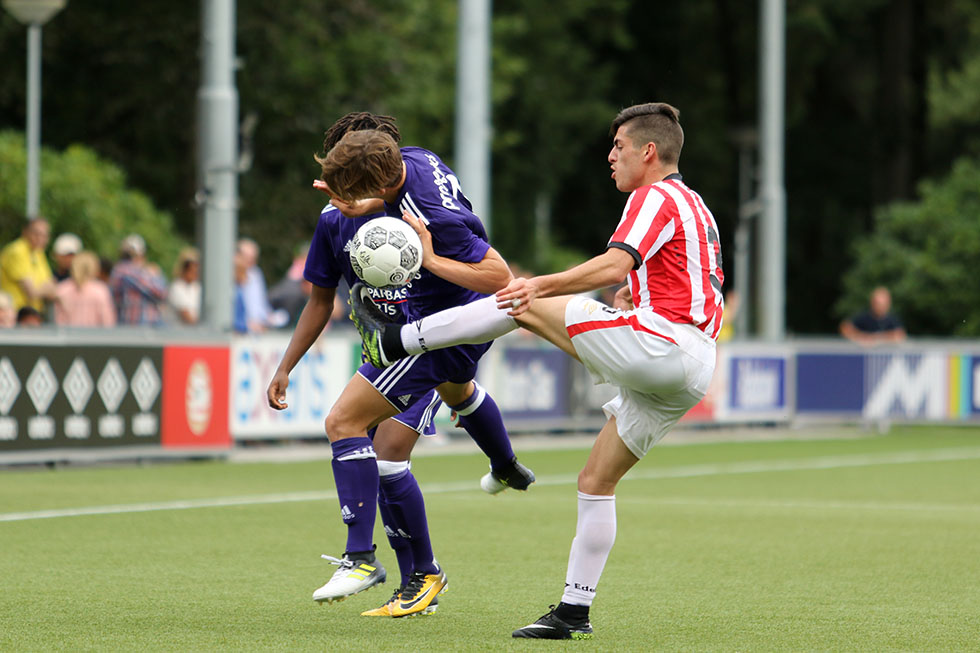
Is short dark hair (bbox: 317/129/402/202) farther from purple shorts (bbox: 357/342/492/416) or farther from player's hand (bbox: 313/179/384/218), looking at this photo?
purple shorts (bbox: 357/342/492/416)

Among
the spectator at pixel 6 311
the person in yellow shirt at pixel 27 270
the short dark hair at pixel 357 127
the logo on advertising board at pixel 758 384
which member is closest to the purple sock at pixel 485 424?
the short dark hair at pixel 357 127

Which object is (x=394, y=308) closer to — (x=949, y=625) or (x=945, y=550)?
(x=949, y=625)

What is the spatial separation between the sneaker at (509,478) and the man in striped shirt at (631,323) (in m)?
0.97

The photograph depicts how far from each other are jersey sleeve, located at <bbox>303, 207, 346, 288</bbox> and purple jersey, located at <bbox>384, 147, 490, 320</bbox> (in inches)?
15.9

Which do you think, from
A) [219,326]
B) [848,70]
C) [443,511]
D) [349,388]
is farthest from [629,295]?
[848,70]

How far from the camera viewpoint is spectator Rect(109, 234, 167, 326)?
16844 mm

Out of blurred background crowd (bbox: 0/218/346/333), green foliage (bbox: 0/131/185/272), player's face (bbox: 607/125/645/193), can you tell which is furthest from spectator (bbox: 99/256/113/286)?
player's face (bbox: 607/125/645/193)

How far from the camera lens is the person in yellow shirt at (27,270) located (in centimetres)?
1555

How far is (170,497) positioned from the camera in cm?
1252

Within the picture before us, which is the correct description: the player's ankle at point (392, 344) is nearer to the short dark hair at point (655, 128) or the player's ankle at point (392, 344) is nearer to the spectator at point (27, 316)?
the short dark hair at point (655, 128)

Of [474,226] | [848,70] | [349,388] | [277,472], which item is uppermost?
[848,70]

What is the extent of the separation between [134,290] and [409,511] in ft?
33.8

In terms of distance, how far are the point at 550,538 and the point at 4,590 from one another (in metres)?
3.76

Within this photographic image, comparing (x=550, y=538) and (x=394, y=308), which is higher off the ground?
(x=394, y=308)
